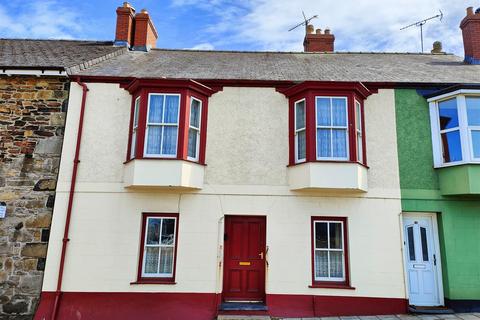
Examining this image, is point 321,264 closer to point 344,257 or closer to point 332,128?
point 344,257

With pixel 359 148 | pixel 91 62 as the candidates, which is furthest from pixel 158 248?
pixel 91 62

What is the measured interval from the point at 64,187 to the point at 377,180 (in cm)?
832

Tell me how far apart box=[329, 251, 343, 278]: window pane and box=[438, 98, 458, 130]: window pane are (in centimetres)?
457

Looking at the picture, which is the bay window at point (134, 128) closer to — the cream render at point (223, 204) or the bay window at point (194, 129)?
the cream render at point (223, 204)

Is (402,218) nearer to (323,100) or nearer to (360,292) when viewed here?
(360,292)

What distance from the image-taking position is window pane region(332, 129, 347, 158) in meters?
8.41

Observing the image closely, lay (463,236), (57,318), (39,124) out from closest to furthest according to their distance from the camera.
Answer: (57,318) < (463,236) < (39,124)

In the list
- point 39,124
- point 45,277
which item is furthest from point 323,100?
point 45,277

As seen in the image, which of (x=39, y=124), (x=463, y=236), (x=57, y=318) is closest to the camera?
(x=57, y=318)

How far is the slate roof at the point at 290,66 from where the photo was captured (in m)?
9.56

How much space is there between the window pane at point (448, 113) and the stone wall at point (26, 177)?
34.5ft

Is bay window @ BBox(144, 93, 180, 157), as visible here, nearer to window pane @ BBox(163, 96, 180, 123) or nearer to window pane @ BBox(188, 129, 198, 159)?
window pane @ BBox(163, 96, 180, 123)

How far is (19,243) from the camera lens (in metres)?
8.01

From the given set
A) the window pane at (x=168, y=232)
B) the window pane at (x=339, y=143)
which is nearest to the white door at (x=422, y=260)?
the window pane at (x=339, y=143)
